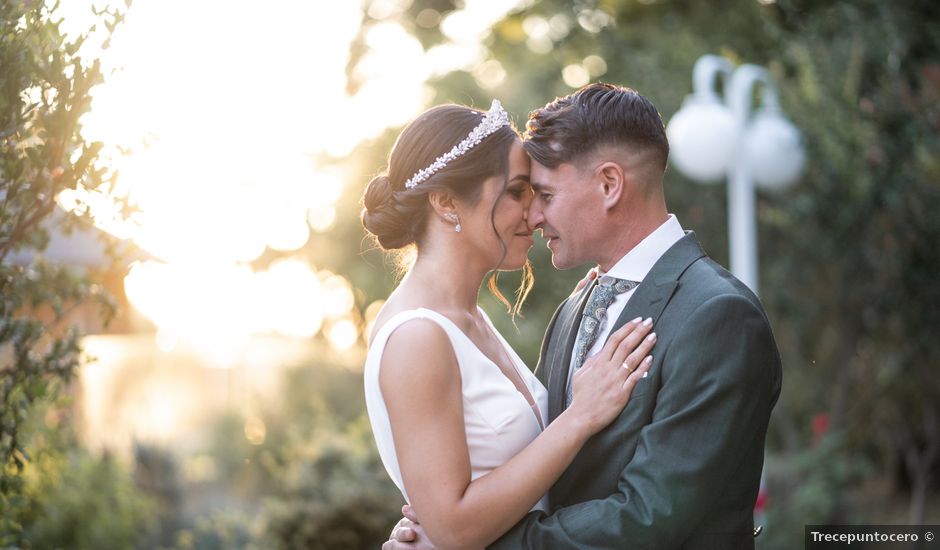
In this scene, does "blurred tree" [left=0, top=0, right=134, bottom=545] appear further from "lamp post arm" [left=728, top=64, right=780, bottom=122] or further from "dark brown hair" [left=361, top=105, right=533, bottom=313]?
"lamp post arm" [left=728, top=64, right=780, bottom=122]

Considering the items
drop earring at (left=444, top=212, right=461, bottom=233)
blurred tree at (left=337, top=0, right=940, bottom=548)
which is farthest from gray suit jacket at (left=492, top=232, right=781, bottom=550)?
blurred tree at (left=337, top=0, right=940, bottom=548)

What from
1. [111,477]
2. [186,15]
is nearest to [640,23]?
[111,477]

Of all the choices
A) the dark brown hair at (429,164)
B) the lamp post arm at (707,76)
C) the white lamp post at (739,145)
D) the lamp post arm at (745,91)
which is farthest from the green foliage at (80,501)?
the lamp post arm at (745,91)

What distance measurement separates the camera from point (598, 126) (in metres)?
3.11

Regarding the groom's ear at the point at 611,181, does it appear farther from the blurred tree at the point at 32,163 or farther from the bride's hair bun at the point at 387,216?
the blurred tree at the point at 32,163

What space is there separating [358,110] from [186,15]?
1208cm

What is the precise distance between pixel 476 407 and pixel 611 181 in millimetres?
835

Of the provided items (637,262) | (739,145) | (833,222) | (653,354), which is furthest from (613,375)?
(833,222)

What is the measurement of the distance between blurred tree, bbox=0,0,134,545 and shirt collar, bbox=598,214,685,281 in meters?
1.68

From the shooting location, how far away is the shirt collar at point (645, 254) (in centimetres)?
314

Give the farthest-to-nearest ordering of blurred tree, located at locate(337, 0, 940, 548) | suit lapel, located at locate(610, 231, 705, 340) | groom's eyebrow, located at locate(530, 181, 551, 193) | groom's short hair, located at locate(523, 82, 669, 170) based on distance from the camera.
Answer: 1. blurred tree, located at locate(337, 0, 940, 548)
2. groom's eyebrow, located at locate(530, 181, 551, 193)
3. groom's short hair, located at locate(523, 82, 669, 170)
4. suit lapel, located at locate(610, 231, 705, 340)

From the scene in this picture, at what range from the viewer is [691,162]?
24.1ft

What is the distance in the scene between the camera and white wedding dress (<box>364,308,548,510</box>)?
3029mm

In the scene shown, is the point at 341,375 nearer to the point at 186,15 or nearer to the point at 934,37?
the point at 934,37
